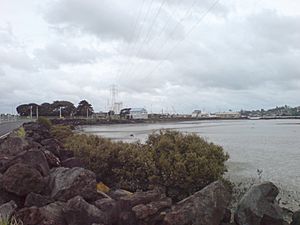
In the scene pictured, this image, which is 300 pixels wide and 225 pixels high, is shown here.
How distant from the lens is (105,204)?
33.0 ft

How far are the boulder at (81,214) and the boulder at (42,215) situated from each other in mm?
207

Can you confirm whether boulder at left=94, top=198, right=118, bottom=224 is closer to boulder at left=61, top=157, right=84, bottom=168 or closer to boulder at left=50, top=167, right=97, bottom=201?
boulder at left=50, top=167, right=97, bottom=201

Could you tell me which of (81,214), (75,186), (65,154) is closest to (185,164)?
(75,186)

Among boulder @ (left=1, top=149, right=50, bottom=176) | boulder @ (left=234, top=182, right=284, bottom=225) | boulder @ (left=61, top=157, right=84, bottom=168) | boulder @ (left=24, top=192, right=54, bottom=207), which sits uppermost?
boulder @ (left=1, top=149, right=50, bottom=176)

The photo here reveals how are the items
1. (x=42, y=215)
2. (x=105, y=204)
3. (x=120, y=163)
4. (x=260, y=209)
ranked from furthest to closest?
(x=120, y=163), (x=260, y=209), (x=105, y=204), (x=42, y=215)

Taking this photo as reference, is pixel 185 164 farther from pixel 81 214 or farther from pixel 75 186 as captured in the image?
pixel 81 214

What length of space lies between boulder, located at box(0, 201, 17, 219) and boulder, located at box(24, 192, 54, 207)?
29cm

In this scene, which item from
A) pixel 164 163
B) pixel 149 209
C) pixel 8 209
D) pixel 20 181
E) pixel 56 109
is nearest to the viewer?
pixel 149 209

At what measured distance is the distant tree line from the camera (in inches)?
5969

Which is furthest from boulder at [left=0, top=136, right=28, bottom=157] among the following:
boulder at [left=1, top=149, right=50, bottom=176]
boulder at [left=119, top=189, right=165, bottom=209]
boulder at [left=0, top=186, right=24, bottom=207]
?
boulder at [left=119, top=189, right=165, bottom=209]

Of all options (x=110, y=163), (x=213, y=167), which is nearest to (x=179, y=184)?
(x=213, y=167)

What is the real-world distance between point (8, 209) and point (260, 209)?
5784 millimetres

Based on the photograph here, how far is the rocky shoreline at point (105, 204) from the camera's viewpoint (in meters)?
9.32

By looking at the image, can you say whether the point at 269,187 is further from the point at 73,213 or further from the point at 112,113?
the point at 112,113
